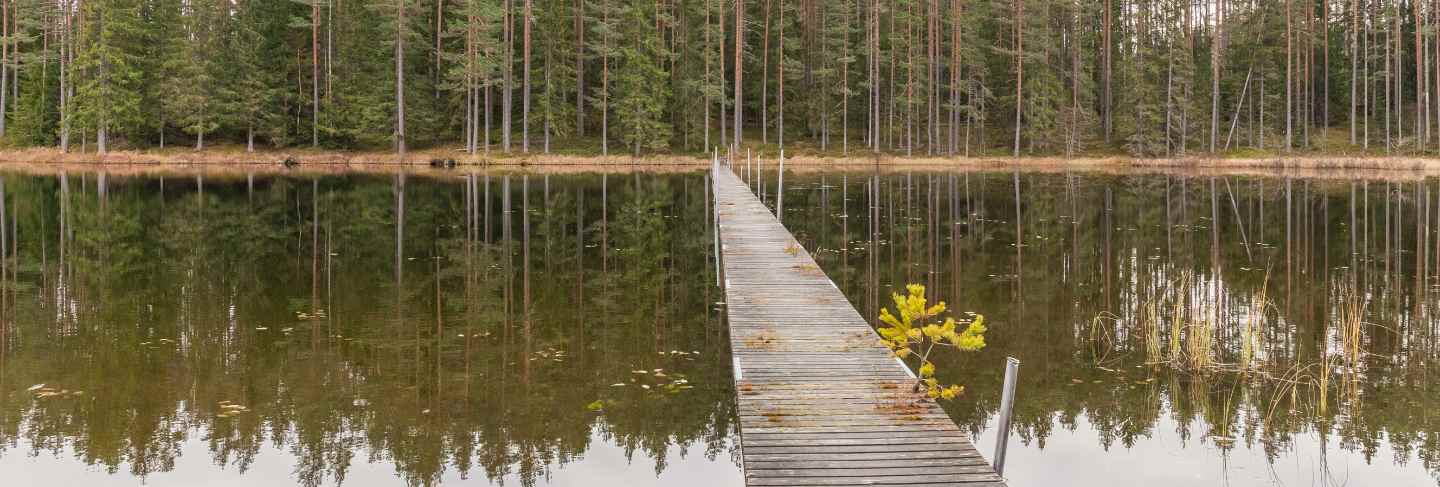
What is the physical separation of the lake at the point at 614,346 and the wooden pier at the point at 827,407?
639 mm

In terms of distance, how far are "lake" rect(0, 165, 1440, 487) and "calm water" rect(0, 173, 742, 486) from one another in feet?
0.16

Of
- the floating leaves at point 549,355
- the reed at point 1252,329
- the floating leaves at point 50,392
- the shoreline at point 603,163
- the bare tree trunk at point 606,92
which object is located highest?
the bare tree trunk at point 606,92

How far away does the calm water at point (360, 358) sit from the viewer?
29.2 ft

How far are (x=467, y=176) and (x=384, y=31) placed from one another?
46.7ft

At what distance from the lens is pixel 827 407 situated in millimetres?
8719

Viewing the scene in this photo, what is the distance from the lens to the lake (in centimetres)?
901

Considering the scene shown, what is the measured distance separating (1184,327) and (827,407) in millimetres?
7168

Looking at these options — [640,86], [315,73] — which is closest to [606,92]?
[640,86]

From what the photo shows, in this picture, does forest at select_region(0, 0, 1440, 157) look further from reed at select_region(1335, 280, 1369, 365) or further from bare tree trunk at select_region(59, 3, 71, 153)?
reed at select_region(1335, 280, 1369, 365)

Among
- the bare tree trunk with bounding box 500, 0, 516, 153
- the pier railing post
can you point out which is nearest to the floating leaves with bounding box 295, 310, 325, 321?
the pier railing post

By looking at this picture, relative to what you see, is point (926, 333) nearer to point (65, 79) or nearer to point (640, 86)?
point (640, 86)

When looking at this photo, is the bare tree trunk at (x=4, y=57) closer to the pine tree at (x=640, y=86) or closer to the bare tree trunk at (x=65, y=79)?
the bare tree trunk at (x=65, y=79)

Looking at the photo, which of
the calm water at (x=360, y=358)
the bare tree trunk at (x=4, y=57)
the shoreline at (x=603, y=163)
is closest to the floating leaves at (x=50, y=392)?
the calm water at (x=360, y=358)

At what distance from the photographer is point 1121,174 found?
55844 mm
